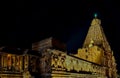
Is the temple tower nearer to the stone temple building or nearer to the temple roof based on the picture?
the temple roof

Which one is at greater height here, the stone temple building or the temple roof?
the temple roof

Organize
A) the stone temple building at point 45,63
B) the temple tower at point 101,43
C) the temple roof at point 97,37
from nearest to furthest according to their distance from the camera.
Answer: the stone temple building at point 45,63, the temple tower at point 101,43, the temple roof at point 97,37

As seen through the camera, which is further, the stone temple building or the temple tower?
the temple tower

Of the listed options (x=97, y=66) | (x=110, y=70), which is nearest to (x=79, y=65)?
(x=97, y=66)

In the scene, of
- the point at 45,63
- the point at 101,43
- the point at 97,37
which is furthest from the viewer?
the point at 97,37

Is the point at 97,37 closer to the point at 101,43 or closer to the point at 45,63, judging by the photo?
the point at 101,43

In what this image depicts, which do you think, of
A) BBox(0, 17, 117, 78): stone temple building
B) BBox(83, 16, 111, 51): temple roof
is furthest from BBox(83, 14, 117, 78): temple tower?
BBox(0, 17, 117, 78): stone temple building

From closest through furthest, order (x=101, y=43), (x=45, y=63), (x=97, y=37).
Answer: (x=45, y=63)
(x=101, y=43)
(x=97, y=37)

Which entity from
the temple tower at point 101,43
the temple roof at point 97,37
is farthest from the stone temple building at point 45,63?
the temple roof at point 97,37

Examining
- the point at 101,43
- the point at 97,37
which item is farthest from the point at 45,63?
the point at 97,37

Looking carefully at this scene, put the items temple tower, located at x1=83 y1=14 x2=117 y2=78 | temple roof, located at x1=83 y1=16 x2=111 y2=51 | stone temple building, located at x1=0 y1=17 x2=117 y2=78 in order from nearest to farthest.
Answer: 1. stone temple building, located at x1=0 y1=17 x2=117 y2=78
2. temple tower, located at x1=83 y1=14 x2=117 y2=78
3. temple roof, located at x1=83 y1=16 x2=111 y2=51

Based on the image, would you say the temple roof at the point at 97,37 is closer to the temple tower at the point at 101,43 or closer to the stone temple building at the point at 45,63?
the temple tower at the point at 101,43

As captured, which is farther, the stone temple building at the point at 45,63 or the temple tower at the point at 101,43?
the temple tower at the point at 101,43

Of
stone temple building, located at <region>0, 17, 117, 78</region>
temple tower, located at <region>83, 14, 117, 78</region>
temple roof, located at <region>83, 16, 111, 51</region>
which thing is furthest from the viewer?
temple roof, located at <region>83, 16, 111, 51</region>
